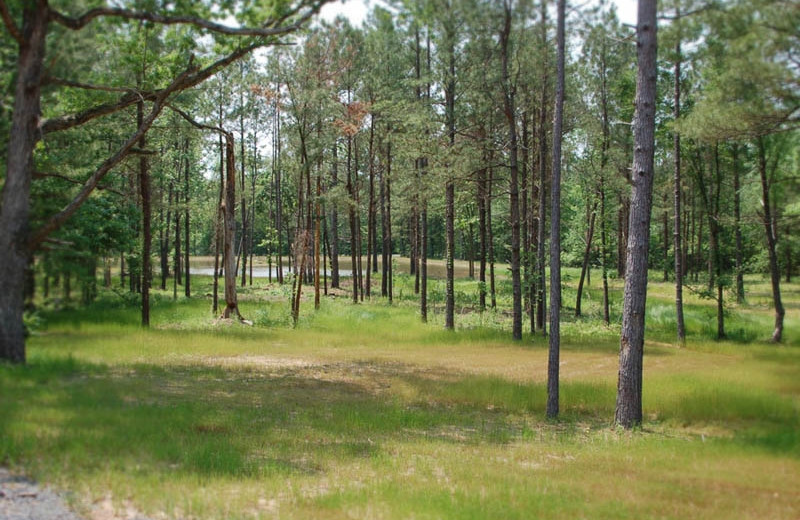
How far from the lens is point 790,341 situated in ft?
65.3

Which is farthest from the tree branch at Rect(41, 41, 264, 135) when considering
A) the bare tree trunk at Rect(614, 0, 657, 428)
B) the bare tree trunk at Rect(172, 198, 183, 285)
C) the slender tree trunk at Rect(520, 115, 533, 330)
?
the bare tree trunk at Rect(172, 198, 183, 285)

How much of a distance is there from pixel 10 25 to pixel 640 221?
1065cm

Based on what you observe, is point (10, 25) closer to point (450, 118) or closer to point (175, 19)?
point (175, 19)

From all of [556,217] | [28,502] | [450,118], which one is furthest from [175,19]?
[450,118]

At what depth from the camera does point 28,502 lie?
4.87 m

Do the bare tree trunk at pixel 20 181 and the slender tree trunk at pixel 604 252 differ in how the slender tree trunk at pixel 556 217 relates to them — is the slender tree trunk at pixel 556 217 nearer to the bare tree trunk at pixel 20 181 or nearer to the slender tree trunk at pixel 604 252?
the bare tree trunk at pixel 20 181

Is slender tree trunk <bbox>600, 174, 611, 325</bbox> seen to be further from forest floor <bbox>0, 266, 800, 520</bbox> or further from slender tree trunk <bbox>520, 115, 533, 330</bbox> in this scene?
forest floor <bbox>0, 266, 800, 520</bbox>

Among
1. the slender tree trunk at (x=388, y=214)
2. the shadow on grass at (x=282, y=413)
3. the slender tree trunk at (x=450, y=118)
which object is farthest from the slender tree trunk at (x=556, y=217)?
the slender tree trunk at (x=388, y=214)

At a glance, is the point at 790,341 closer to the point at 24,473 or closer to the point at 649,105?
the point at 649,105

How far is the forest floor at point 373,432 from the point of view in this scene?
18.1ft

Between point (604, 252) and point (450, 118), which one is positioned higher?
point (450, 118)

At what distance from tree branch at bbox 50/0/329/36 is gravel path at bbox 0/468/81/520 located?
7062 mm

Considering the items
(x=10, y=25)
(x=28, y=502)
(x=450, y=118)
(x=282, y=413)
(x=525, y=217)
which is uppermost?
(x=450, y=118)

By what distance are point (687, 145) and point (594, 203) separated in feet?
14.5
